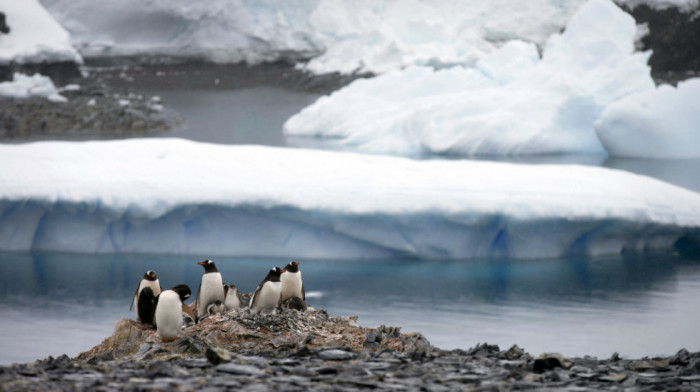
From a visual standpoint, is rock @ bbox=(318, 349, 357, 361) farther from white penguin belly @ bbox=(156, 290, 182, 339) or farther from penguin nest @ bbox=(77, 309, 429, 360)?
white penguin belly @ bbox=(156, 290, 182, 339)

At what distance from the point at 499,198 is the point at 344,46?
15.5 meters

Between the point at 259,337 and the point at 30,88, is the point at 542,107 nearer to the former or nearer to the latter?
the point at 259,337

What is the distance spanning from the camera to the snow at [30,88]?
17.8 m

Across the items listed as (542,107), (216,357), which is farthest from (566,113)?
(216,357)

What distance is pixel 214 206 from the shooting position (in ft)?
24.3

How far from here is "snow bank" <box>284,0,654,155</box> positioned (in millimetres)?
13734

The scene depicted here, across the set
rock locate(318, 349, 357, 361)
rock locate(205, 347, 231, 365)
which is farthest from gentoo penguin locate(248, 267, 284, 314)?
rock locate(205, 347, 231, 365)

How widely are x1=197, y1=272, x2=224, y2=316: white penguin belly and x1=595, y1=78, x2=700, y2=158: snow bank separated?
33.2 ft

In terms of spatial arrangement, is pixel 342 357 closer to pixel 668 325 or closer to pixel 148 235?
pixel 668 325

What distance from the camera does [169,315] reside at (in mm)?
3865

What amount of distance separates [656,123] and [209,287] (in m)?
10.9

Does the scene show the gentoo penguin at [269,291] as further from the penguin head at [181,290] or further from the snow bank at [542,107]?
the snow bank at [542,107]

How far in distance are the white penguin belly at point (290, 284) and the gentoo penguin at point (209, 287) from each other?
35 centimetres

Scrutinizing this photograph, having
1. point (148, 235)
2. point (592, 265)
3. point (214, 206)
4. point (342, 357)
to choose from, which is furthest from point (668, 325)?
point (148, 235)
